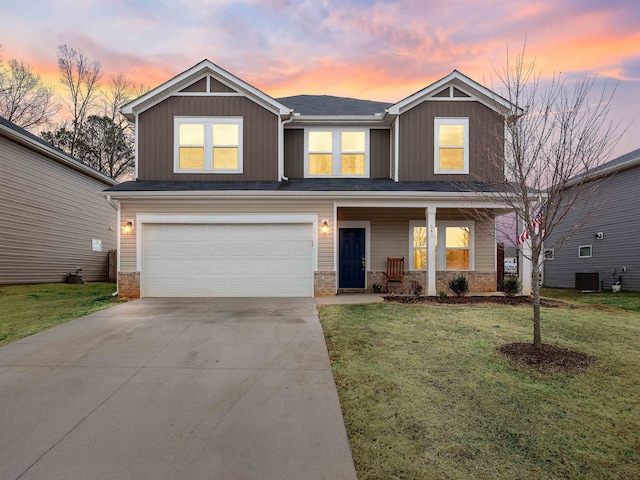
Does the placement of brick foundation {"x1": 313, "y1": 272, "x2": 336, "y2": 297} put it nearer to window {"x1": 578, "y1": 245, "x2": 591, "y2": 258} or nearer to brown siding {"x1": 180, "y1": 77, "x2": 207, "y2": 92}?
brown siding {"x1": 180, "y1": 77, "x2": 207, "y2": 92}

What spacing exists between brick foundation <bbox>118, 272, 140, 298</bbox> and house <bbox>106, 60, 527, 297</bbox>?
1.5 inches

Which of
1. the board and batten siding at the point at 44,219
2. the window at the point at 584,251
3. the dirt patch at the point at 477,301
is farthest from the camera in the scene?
the window at the point at 584,251

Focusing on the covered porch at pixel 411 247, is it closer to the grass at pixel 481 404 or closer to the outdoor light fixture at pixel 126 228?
the grass at pixel 481 404

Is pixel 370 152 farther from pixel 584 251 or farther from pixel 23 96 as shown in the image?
pixel 23 96

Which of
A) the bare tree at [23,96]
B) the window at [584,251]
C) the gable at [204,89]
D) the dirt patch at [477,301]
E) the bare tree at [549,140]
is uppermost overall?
the bare tree at [23,96]

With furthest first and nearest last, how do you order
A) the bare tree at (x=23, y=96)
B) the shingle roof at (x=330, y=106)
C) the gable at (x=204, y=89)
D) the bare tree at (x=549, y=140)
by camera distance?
the bare tree at (x=23, y=96)
the shingle roof at (x=330, y=106)
the gable at (x=204, y=89)
the bare tree at (x=549, y=140)

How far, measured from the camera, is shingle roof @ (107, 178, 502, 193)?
32.3 ft

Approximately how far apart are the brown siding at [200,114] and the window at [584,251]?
42.9ft

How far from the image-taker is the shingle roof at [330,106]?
12.1 m

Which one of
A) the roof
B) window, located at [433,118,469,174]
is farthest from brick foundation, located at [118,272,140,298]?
window, located at [433,118,469,174]

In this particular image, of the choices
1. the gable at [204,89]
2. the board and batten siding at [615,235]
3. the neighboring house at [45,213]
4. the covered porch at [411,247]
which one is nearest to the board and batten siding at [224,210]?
the covered porch at [411,247]

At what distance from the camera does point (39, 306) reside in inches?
340

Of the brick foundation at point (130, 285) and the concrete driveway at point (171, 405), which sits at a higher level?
the brick foundation at point (130, 285)

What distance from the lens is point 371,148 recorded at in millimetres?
11891
